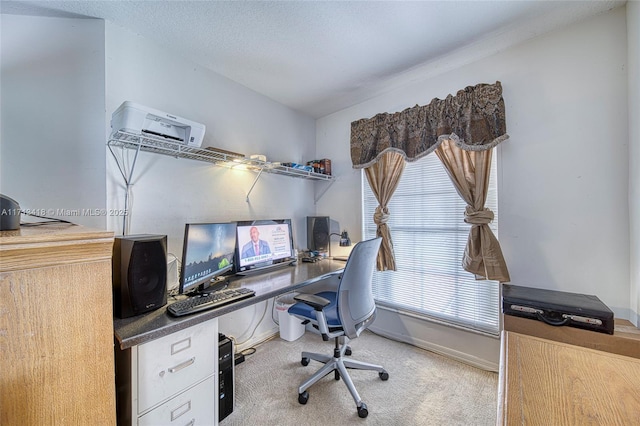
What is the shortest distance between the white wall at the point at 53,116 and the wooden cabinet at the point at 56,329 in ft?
3.48

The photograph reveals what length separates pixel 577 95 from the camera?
1595 millimetres

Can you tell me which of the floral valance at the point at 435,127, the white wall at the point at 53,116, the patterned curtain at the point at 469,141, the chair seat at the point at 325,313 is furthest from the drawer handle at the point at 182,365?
the floral valance at the point at 435,127

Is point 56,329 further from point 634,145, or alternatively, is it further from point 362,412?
point 634,145

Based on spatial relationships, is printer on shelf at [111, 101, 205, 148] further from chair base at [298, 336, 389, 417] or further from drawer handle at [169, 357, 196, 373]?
chair base at [298, 336, 389, 417]

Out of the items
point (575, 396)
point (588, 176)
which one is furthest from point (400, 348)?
point (588, 176)

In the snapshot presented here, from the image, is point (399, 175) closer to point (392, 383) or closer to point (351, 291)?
point (351, 291)

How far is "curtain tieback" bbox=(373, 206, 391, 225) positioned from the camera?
2.39 metres

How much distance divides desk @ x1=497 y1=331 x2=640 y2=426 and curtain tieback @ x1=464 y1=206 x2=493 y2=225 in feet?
3.66

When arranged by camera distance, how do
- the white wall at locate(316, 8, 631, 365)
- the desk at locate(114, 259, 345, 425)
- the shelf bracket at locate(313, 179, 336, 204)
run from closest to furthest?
the desk at locate(114, 259, 345, 425) → the white wall at locate(316, 8, 631, 365) → the shelf bracket at locate(313, 179, 336, 204)

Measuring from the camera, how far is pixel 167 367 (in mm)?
1108

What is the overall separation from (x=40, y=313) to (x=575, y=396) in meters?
1.42

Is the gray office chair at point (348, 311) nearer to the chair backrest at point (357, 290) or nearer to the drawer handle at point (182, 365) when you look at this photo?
the chair backrest at point (357, 290)

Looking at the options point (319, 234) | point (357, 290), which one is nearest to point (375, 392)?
point (357, 290)

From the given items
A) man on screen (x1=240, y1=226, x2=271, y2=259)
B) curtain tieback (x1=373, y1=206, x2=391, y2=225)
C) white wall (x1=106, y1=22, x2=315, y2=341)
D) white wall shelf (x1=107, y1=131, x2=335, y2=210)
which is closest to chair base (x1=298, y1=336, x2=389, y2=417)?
white wall (x1=106, y1=22, x2=315, y2=341)
